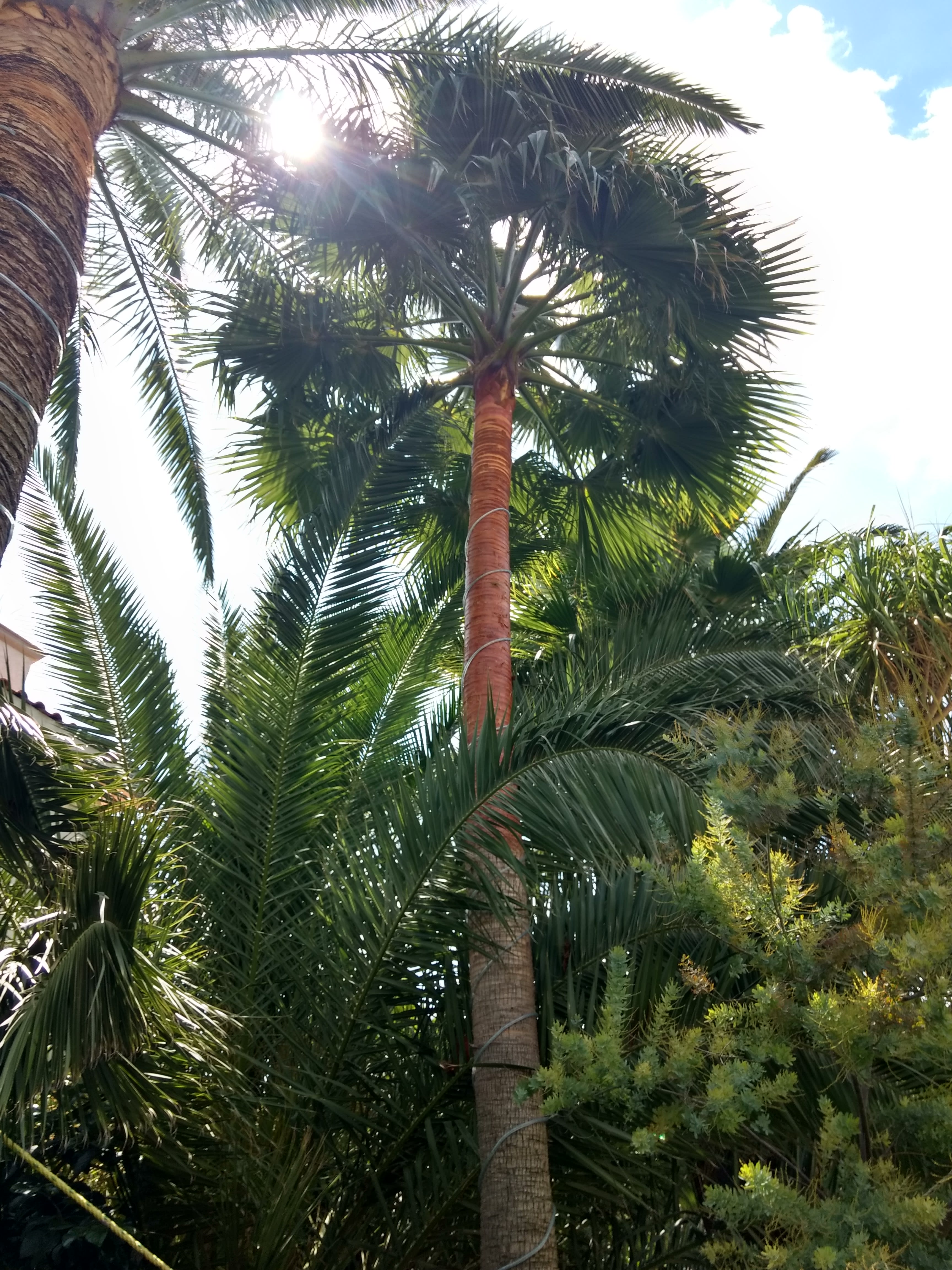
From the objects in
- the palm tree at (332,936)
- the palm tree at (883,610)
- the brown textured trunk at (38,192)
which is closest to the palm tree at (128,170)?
the brown textured trunk at (38,192)

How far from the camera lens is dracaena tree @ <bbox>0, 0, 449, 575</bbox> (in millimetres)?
3615

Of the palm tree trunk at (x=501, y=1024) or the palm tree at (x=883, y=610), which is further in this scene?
the palm tree at (x=883, y=610)

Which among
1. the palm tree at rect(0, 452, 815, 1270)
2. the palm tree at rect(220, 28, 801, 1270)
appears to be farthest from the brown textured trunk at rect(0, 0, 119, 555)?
the palm tree at rect(220, 28, 801, 1270)

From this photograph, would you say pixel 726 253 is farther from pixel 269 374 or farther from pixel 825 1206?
pixel 825 1206

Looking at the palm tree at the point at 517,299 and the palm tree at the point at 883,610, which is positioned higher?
the palm tree at the point at 517,299

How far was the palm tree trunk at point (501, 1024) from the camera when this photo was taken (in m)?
4.30

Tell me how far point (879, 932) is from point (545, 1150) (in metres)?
1.74

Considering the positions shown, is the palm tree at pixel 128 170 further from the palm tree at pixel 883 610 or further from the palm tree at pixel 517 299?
the palm tree at pixel 883 610

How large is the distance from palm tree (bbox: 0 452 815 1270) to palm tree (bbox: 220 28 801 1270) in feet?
2.22

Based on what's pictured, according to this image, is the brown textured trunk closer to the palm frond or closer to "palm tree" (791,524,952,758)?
the palm frond

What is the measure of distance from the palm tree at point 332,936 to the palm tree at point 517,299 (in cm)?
68

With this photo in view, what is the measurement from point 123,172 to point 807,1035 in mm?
6673

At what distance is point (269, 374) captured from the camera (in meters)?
7.79

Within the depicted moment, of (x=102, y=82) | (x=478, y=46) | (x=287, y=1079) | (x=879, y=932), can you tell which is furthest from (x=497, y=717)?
(x=478, y=46)
